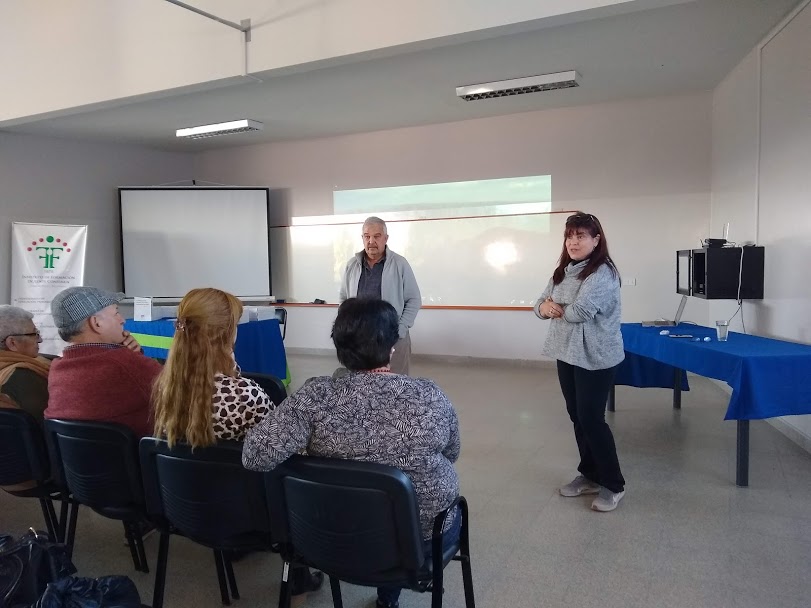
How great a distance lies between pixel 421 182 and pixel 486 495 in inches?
190

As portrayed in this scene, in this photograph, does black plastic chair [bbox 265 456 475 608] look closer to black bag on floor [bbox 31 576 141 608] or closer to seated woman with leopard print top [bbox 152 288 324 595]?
seated woman with leopard print top [bbox 152 288 324 595]

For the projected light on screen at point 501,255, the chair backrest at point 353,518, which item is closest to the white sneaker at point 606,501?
the chair backrest at point 353,518

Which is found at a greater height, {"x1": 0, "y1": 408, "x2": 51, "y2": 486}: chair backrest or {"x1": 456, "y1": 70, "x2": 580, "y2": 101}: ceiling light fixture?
{"x1": 456, "y1": 70, "x2": 580, "y2": 101}: ceiling light fixture

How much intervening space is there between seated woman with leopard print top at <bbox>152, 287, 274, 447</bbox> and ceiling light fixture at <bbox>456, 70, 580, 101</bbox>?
4.08 metres

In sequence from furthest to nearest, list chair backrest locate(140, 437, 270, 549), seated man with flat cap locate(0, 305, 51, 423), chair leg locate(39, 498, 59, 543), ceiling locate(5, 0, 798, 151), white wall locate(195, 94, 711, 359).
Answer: white wall locate(195, 94, 711, 359), ceiling locate(5, 0, 798, 151), chair leg locate(39, 498, 59, 543), seated man with flat cap locate(0, 305, 51, 423), chair backrest locate(140, 437, 270, 549)

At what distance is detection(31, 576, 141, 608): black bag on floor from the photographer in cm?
147

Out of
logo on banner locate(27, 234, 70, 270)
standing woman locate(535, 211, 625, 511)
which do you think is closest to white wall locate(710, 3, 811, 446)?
standing woman locate(535, 211, 625, 511)

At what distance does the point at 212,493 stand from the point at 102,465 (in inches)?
19.9

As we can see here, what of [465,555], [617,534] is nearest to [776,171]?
[617,534]

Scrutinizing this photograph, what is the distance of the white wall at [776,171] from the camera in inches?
145

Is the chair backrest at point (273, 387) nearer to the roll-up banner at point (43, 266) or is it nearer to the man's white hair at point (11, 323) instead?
→ the man's white hair at point (11, 323)

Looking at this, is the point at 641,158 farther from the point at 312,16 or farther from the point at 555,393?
the point at 312,16

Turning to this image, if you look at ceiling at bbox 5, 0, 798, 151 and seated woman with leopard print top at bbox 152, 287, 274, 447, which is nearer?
seated woman with leopard print top at bbox 152, 287, 274, 447

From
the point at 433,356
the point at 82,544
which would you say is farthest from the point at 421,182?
the point at 82,544
